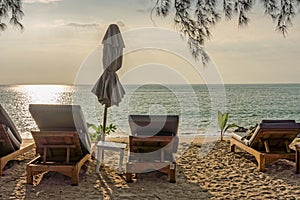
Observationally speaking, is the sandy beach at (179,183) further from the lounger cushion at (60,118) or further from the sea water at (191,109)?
the sea water at (191,109)

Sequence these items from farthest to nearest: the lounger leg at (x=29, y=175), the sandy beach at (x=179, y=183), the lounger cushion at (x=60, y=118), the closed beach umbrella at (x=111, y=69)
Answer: the closed beach umbrella at (x=111, y=69) → the lounger cushion at (x=60, y=118) → the lounger leg at (x=29, y=175) → the sandy beach at (x=179, y=183)

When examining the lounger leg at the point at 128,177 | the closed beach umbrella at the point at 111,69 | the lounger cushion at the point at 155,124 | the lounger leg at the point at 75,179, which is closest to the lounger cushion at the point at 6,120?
the closed beach umbrella at the point at 111,69

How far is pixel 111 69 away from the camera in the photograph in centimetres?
549

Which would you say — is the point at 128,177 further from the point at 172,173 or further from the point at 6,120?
the point at 6,120

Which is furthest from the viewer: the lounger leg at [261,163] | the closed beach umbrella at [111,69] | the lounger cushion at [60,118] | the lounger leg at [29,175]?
the lounger leg at [261,163]

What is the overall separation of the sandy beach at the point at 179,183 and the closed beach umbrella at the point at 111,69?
3.54ft

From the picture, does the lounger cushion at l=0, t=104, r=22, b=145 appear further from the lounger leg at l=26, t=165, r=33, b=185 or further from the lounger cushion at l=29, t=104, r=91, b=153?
the lounger leg at l=26, t=165, r=33, b=185

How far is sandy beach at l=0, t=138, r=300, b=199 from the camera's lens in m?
4.52

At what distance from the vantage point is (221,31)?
567cm

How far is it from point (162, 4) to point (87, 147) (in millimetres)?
2281

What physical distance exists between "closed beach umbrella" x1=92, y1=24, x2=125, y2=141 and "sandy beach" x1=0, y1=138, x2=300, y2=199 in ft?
3.54

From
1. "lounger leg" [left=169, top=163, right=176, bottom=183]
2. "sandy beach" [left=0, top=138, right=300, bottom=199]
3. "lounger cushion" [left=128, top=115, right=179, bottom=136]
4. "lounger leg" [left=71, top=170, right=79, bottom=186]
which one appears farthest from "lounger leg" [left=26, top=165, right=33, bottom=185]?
"lounger leg" [left=169, top=163, right=176, bottom=183]

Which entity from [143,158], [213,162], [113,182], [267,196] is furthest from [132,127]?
[267,196]

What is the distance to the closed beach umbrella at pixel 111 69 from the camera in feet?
17.4
